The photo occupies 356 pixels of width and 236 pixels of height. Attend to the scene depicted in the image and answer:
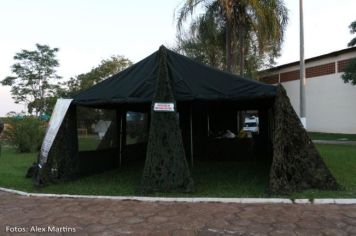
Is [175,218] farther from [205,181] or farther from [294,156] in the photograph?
[205,181]

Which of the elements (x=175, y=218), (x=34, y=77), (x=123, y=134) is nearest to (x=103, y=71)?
(x=34, y=77)

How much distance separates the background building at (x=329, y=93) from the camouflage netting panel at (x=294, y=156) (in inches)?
729

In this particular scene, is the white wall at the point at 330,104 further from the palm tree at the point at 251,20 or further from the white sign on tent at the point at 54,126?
the white sign on tent at the point at 54,126

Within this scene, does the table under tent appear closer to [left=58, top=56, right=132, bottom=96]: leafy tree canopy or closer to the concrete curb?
the concrete curb

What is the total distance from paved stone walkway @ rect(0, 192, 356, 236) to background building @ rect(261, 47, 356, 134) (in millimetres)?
20397

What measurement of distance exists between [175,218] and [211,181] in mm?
3039

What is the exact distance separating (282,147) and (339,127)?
68.3 ft

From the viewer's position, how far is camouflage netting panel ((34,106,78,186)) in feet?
28.4

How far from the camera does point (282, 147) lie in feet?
24.6

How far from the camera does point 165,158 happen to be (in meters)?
7.66

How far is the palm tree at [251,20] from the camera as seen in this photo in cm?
1758

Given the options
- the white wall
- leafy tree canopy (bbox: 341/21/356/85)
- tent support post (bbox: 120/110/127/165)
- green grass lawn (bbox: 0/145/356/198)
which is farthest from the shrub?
the white wall

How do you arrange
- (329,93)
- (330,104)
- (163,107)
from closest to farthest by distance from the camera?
1. (163,107)
2. (329,93)
3. (330,104)

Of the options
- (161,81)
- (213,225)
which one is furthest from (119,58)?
(213,225)
